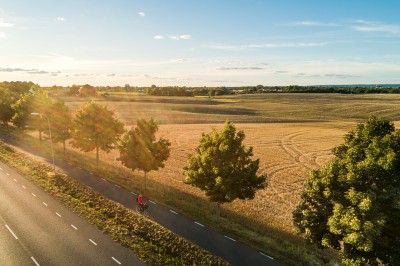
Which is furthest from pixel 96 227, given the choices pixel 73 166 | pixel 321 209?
pixel 73 166

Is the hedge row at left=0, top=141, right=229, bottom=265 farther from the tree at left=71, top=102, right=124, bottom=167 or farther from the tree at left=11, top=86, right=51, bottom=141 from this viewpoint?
the tree at left=11, top=86, right=51, bottom=141

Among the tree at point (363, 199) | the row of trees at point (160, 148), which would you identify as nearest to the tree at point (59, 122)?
the row of trees at point (160, 148)

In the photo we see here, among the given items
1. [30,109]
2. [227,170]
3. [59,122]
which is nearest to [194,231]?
[227,170]

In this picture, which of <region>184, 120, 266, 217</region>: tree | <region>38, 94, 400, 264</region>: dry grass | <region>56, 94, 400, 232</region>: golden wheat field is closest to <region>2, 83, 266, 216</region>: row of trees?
<region>184, 120, 266, 217</region>: tree

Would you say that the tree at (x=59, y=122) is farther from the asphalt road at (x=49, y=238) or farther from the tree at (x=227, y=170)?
the tree at (x=227, y=170)

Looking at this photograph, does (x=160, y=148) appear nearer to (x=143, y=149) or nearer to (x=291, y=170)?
(x=143, y=149)

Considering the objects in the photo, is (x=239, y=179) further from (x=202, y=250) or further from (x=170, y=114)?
(x=170, y=114)

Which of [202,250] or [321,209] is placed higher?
[321,209]

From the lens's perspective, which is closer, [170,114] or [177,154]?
[177,154]
